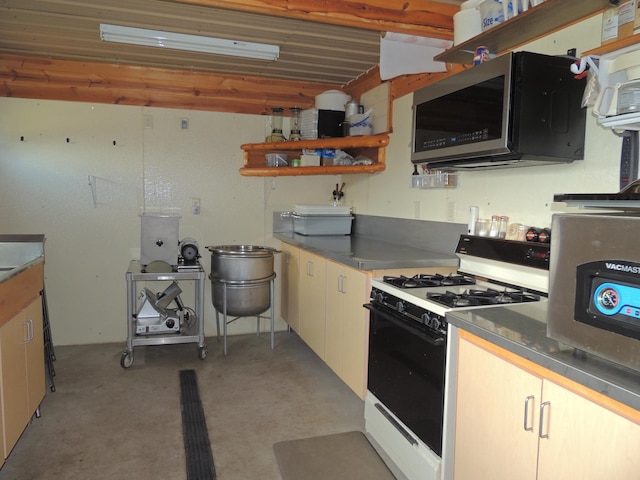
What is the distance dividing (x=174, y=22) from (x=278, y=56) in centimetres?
76

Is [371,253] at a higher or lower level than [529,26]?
lower

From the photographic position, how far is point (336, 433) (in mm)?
2508

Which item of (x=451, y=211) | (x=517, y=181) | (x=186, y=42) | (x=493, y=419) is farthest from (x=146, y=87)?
(x=493, y=419)

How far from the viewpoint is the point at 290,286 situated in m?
3.90

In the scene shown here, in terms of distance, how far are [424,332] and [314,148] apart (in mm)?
2410

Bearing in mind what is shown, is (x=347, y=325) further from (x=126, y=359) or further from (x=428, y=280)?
(x=126, y=359)

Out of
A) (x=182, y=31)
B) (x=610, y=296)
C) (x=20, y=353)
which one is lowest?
(x=20, y=353)

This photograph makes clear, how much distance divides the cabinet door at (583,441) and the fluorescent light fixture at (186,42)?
2.72 meters

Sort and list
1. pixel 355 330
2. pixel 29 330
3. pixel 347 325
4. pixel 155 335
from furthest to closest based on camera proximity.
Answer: pixel 155 335 < pixel 347 325 < pixel 355 330 < pixel 29 330

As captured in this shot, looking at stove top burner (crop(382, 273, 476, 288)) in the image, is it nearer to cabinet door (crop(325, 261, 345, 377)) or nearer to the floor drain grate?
cabinet door (crop(325, 261, 345, 377))

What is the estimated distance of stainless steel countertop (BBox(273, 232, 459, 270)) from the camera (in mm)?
2457

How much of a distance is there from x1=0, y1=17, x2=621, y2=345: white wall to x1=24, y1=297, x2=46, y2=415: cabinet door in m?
1.36

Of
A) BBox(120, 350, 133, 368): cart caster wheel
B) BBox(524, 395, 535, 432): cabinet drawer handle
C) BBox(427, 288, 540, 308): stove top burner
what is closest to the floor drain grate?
BBox(120, 350, 133, 368): cart caster wheel

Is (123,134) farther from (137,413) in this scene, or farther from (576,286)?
(576,286)
